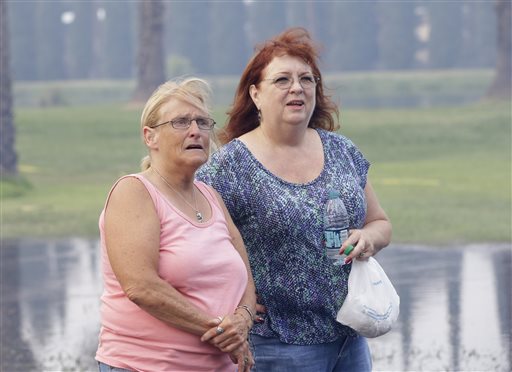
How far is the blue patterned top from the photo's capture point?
187 inches

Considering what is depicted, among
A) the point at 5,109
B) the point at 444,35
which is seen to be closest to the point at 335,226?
the point at 5,109

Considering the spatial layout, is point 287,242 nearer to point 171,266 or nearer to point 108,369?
point 171,266

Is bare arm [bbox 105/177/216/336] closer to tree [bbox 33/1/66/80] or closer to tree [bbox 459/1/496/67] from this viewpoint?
tree [bbox 459/1/496/67]

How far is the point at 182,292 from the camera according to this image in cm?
421

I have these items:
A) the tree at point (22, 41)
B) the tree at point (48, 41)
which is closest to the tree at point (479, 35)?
the tree at point (48, 41)

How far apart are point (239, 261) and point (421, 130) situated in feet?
80.5

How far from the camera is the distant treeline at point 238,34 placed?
7331cm

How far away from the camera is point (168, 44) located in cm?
8088

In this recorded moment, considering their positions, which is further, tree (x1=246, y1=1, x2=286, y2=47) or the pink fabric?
tree (x1=246, y1=1, x2=286, y2=47)

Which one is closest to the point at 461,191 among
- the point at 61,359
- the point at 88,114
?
the point at 61,359

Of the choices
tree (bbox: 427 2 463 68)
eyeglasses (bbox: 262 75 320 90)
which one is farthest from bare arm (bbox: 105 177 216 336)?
tree (bbox: 427 2 463 68)

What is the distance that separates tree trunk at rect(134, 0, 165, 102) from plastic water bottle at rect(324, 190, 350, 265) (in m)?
27.7

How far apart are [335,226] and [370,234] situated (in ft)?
0.80

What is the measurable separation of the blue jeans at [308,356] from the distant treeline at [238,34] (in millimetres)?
65926
